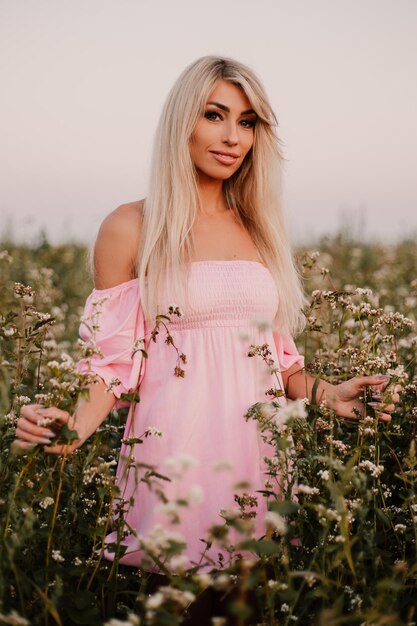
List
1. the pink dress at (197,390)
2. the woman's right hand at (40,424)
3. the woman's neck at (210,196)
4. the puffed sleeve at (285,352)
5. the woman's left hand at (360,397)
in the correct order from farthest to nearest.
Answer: the woman's neck at (210,196), the puffed sleeve at (285,352), the pink dress at (197,390), the woman's left hand at (360,397), the woman's right hand at (40,424)

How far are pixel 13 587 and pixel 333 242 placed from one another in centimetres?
846

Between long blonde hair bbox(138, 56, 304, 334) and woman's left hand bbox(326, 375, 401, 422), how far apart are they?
1.72 feet

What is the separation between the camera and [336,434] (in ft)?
10.5

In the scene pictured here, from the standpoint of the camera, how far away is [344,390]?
305cm

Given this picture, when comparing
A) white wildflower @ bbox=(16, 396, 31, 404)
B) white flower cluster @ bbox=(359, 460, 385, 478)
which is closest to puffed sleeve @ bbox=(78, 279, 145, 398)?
white wildflower @ bbox=(16, 396, 31, 404)

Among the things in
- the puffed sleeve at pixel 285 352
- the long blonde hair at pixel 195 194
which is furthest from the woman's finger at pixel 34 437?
the puffed sleeve at pixel 285 352

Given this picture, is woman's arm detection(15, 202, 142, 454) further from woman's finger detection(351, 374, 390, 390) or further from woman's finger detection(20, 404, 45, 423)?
woman's finger detection(351, 374, 390, 390)

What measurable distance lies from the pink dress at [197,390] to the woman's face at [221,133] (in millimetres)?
481

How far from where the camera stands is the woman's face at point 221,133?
11.0ft

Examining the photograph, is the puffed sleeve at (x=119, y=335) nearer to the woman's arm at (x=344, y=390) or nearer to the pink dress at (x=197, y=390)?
the pink dress at (x=197, y=390)

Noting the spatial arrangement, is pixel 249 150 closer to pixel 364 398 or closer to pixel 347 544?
pixel 364 398

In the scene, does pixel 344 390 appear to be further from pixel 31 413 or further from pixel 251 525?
pixel 251 525

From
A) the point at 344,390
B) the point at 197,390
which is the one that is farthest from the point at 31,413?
the point at 344,390

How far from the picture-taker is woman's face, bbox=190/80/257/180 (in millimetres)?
3340
